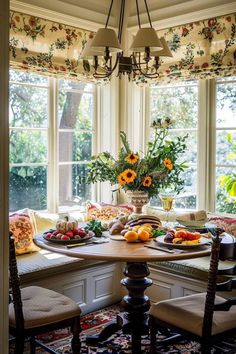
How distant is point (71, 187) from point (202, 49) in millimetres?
1751

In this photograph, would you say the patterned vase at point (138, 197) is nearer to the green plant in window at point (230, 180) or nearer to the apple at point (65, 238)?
the apple at point (65, 238)

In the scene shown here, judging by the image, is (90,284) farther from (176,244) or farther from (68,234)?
(176,244)

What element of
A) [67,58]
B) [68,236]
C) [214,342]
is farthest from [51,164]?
[214,342]

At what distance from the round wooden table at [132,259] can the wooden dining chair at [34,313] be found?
30cm

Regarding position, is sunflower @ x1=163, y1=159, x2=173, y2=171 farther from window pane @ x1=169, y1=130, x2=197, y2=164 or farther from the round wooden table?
window pane @ x1=169, y1=130, x2=197, y2=164

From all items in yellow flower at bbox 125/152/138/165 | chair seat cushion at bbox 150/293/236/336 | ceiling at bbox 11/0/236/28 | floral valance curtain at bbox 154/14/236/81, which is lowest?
chair seat cushion at bbox 150/293/236/336

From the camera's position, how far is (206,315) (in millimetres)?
2205

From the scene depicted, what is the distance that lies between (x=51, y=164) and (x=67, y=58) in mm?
974

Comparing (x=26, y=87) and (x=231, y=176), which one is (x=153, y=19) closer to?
(x=26, y=87)

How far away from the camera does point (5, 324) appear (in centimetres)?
111

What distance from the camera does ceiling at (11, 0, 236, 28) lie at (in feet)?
12.1

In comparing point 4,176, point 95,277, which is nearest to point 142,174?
point 95,277

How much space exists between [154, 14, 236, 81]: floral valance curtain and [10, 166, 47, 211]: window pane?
1.46 meters

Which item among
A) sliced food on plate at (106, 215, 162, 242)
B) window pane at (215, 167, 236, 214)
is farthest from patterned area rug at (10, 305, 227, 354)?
window pane at (215, 167, 236, 214)
